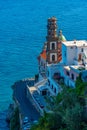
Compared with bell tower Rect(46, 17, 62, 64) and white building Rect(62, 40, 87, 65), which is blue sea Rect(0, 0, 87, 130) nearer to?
bell tower Rect(46, 17, 62, 64)

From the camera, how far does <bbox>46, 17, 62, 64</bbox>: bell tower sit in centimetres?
5684

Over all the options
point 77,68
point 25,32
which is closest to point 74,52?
point 77,68

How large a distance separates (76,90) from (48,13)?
94.5 metres

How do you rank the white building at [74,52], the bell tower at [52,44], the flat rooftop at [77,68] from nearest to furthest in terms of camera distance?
the flat rooftop at [77,68] → the white building at [74,52] → the bell tower at [52,44]

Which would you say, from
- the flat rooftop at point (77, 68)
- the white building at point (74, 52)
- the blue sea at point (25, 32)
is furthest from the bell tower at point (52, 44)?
the blue sea at point (25, 32)

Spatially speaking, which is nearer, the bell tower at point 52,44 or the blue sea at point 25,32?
the bell tower at point 52,44

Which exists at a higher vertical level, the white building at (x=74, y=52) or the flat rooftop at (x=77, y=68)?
the white building at (x=74, y=52)

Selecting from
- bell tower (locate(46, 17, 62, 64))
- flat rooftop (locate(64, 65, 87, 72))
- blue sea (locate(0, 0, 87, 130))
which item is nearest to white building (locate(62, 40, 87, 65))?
flat rooftop (locate(64, 65, 87, 72))

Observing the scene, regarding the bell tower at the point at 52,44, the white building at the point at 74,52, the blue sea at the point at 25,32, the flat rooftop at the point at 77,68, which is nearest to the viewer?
the flat rooftop at the point at 77,68

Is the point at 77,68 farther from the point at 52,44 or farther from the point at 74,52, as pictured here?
the point at 52,44

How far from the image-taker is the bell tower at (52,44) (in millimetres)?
56844

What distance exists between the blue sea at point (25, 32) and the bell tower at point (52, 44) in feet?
28.8

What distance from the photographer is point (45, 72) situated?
59062 millimetres

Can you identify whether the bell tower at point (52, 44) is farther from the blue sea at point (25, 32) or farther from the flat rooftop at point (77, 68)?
the blue sea at point (25, 32)
